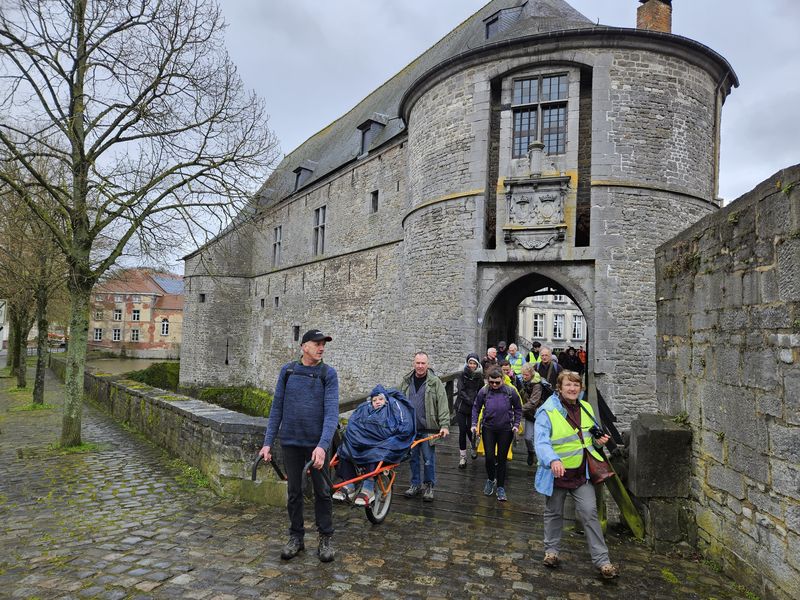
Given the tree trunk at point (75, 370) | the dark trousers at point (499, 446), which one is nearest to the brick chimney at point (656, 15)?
the dark trousers at point (499, 446)

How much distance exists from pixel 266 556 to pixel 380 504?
3.81 feet

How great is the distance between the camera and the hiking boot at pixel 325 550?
385 centimetres

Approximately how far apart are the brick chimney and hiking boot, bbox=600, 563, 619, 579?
12555 millimetres

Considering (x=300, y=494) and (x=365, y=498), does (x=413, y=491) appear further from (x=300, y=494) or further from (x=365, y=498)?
(x=300, y=494)

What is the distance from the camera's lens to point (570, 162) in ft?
37.0

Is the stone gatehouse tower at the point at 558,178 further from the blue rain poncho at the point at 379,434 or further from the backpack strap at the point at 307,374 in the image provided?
the backpack strap at the point at 307,374

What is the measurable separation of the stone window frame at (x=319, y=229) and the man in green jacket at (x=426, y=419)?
665 inches

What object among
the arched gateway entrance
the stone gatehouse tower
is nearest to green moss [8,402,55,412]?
the stone gatehouse tower

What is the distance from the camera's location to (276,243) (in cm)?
2694

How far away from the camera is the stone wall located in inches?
125

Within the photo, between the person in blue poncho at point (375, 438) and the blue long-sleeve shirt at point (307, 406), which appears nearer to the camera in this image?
the blue long-sleeve shirt at point (307, 406)

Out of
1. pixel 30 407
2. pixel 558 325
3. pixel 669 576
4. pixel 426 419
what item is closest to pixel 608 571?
pixel 669 576

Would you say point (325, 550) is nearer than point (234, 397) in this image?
Yes

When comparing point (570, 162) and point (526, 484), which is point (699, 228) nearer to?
point (526, 484)
